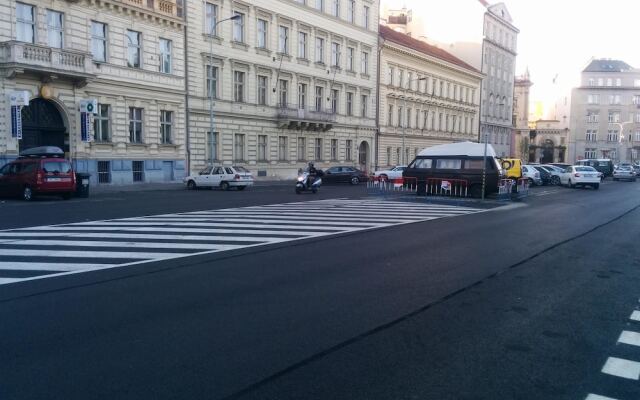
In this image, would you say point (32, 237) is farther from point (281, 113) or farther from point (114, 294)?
point (281, 113)

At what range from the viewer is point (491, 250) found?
11141mm

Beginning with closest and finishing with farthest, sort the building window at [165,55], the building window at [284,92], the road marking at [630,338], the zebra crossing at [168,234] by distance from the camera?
the road marking at [630,338]
the zebra crossing at [168,234]
the building window at [165,55]
the building window at [284,92]

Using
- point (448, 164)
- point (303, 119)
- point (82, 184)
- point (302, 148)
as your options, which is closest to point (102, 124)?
point (82, 184)

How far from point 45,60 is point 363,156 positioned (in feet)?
107

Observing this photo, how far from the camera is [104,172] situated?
3244 cm

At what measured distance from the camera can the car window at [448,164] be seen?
82.1 feet

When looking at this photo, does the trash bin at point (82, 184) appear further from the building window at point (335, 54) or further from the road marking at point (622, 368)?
the building window at point (335, 54)

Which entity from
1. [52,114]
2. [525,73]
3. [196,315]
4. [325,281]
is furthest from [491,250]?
[525,73]

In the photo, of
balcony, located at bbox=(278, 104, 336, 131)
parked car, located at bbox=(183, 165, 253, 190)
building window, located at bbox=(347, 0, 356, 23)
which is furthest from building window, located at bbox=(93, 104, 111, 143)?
building window, located at bbox=(347, 0, 356, 23)

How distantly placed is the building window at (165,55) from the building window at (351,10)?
20.6 m

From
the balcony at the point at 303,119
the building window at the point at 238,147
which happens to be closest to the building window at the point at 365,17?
the balcony at the point at 303,119

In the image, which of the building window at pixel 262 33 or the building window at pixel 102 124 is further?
the building window at pixel 262 33

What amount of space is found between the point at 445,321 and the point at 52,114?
29591 millimetres

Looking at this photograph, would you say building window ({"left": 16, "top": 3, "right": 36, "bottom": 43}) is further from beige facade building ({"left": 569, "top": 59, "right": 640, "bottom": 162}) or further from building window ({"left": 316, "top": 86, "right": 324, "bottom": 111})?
beige facade building ({"left": 569, "top": 59, "right": 640, "bottom": 162})
